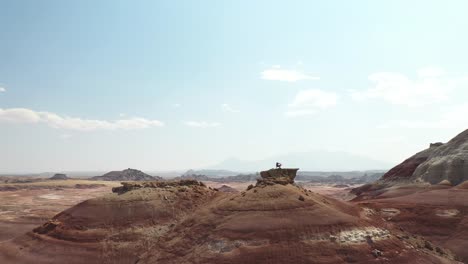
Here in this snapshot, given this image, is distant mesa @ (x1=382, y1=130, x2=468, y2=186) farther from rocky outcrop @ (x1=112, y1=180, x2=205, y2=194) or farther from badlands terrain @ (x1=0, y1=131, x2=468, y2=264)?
rocky outcrop @ (x1=112, y1=180, x2=205, y2=194)

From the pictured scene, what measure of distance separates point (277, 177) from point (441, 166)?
4525 centimetres

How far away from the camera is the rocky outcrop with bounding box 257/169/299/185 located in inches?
1352

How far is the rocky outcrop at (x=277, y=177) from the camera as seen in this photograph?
34.3 meters

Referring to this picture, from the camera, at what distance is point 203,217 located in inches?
1209

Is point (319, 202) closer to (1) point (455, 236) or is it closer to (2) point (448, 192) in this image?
(1) point (455, 236)

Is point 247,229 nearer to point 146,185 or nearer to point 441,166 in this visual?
point 146,185

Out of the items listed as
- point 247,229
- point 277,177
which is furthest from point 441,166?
point 247,229

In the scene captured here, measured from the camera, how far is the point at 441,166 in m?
66.0

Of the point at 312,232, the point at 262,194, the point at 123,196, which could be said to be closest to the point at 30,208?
the point at 123,196

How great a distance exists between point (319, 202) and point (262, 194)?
5.02m

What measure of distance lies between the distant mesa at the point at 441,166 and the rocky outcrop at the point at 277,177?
129 ft

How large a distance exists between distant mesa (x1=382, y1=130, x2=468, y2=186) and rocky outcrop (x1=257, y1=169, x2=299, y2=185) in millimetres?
39341

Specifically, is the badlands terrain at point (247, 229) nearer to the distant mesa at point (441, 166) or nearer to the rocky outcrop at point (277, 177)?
the rocky outcrop at point (277, 177)

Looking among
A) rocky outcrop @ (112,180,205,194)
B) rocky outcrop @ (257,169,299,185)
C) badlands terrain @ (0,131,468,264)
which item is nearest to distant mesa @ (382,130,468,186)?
badlands terrain @ (0,131,468,264)
